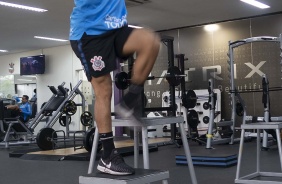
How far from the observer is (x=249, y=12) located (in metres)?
7.38

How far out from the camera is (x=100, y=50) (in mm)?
1752

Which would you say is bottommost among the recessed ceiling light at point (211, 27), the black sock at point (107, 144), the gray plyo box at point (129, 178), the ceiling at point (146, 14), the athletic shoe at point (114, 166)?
the gray plyo box at point (129, 178)

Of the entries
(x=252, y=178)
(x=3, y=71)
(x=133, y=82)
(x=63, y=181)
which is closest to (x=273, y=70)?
(x=252, y=178)

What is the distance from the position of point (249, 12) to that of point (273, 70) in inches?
47.5

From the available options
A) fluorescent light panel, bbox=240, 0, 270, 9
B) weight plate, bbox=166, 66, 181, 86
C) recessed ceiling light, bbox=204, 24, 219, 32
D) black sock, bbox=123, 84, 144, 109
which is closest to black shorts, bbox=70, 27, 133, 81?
black sock, bbox=123, 84, 144, 109

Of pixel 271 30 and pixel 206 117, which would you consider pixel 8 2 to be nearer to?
pixel 206 117

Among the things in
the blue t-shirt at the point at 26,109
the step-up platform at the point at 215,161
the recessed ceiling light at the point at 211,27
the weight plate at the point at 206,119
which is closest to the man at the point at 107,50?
the step-up platform at the point at 215,161

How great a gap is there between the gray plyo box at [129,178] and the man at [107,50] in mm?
45

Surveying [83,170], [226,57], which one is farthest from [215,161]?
[226,57]

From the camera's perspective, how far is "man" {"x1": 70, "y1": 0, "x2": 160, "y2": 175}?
1.75 meters

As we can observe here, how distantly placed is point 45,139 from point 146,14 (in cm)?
301

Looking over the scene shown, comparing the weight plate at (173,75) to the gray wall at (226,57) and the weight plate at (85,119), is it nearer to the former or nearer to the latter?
the weight plate at (85,119)

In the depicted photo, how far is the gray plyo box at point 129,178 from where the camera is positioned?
1.67 meters

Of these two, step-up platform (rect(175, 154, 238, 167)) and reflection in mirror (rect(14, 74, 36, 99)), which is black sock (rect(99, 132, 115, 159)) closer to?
step-up platform (rect(175, 154, 238, 167))
